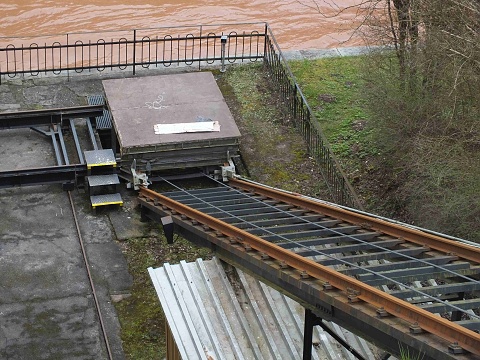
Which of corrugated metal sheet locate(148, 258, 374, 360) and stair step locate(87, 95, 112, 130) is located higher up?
corrugated metal sheet locate(148, 258, 374, 360)

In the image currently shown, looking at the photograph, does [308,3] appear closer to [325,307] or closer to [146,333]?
[146,333]

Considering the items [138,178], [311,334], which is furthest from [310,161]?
[311,334]

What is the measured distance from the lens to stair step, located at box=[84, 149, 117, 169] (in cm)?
1850

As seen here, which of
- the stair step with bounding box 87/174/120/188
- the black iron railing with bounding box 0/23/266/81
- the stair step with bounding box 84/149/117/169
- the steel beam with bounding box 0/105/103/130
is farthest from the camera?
the black iron railing with bounding box 0/23/266/81

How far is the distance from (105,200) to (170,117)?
218cm

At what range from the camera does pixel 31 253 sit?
17141mm

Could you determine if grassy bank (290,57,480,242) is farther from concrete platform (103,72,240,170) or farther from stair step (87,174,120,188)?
stair step (87,174,120,188)

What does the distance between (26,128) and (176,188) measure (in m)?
3.77

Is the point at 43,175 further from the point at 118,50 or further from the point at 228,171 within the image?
the point at 118,50

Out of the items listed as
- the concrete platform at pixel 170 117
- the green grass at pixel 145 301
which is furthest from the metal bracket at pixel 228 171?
the green grass at pixel 145 301

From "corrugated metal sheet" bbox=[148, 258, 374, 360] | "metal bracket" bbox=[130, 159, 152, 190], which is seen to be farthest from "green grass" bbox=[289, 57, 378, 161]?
"corrugated metal sheet" bbox=[148, 258, 374, 360]

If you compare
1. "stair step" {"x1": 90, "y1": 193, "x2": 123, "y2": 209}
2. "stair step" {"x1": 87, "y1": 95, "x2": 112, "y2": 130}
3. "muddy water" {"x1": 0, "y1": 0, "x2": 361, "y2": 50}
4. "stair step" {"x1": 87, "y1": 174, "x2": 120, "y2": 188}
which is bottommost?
"muddy water" {"x1": 0, "y1": 0, "x2": 361, "y2": 50}

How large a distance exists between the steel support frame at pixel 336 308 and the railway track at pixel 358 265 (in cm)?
1

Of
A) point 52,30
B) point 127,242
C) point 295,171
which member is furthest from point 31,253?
point 52,30
